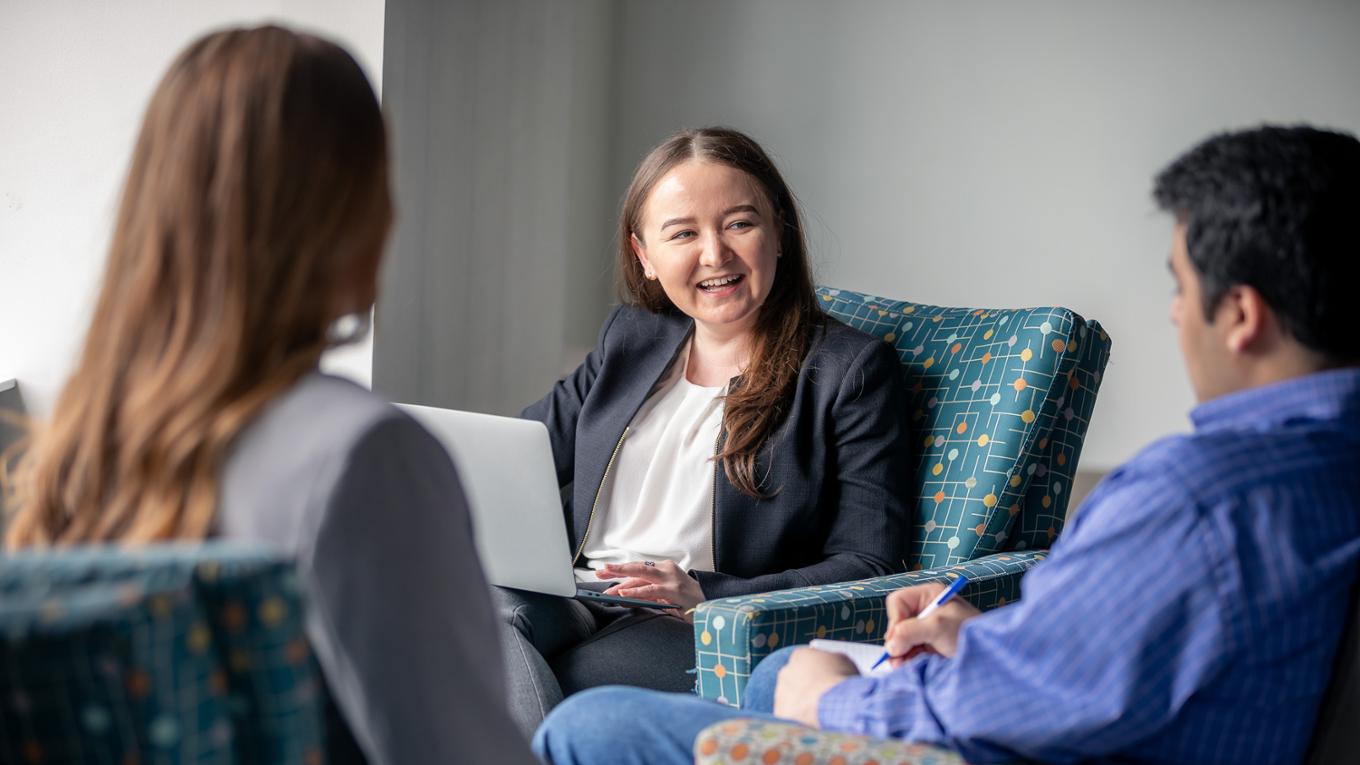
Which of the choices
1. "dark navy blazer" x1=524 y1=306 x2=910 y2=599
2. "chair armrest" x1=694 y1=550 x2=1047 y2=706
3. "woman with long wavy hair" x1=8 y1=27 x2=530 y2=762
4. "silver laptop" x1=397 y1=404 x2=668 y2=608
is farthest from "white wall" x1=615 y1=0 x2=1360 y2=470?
"woman with long wavy hair" x1=8 y1=27 x2=530 y2=762

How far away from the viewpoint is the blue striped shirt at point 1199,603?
1.00m

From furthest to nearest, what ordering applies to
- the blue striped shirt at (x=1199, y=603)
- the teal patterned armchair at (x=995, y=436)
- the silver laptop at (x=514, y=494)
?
the teal patterned armchair at (x=995, y=436) → the silver laptop at (x=514, y=494) → the blue striped shirt at (x=1199, y=603)

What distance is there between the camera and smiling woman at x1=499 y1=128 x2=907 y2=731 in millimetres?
1906

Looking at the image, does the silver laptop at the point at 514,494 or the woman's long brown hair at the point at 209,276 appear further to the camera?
the silver laptop at the point at 514,494

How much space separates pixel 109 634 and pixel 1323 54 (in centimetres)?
364

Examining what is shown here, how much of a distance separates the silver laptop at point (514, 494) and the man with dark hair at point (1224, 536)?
2.54ft

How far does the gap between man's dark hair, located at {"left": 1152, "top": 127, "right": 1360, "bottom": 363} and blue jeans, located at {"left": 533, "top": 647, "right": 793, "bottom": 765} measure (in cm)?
56

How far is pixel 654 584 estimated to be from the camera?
1.84m

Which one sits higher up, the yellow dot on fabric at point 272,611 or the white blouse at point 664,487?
the yellow dot on fabric at point 272,611

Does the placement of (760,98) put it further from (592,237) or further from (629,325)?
(629,325)

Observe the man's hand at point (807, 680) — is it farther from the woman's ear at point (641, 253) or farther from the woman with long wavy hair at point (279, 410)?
the woman's ear at point (641, 253)

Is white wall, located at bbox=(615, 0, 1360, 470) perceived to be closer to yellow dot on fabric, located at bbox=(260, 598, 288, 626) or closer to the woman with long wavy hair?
the woman with long wavy hair

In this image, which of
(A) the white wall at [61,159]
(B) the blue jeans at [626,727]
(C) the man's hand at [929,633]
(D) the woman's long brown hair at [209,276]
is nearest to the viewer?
(D) the woman's long brown hair at [209,276]

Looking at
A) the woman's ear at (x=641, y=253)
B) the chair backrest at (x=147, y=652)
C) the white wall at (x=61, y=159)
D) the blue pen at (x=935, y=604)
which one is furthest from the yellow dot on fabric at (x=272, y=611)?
the white wall at (x=61, y=159)
